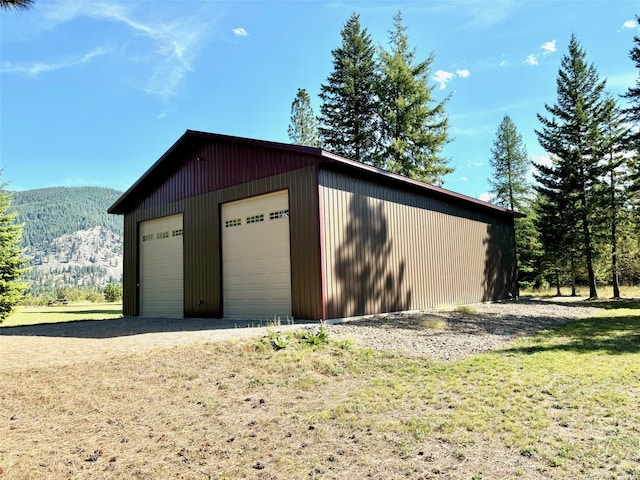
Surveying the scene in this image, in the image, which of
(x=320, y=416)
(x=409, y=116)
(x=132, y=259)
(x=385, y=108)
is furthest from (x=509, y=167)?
(x=320, y=416)

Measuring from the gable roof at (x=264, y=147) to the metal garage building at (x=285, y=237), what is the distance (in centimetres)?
4

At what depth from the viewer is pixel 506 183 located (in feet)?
97.7

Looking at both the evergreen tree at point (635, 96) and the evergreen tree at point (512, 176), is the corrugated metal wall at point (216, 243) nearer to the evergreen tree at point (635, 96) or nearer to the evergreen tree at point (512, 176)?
the evergreen tree at point (635, 96)

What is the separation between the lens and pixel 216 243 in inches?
467

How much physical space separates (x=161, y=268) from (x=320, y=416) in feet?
37.6

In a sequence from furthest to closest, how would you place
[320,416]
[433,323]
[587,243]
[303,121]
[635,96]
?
[303,121]
[587,243]
[635,96]
[433,323]
[320,416]

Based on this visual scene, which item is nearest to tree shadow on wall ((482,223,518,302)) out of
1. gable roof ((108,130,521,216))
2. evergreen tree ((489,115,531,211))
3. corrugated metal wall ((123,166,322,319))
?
gable roof ((108,130,521,216))

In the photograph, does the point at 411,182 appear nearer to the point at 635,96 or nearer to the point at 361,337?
the point at 361,337

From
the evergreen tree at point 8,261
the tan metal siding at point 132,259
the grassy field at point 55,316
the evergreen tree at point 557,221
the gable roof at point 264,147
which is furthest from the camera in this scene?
the evergreen tree at point 557,221

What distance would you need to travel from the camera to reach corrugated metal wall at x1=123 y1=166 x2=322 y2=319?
31.3 feet

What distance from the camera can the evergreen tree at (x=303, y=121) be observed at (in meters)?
28.2

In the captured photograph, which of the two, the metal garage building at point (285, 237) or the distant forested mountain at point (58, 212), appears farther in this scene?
the distant forested mountain at point (58, 212)

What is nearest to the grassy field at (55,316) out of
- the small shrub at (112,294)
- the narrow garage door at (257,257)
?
the narrow garage door at (257,257)

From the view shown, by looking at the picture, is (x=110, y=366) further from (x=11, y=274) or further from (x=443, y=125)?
(x=443, y=125)
